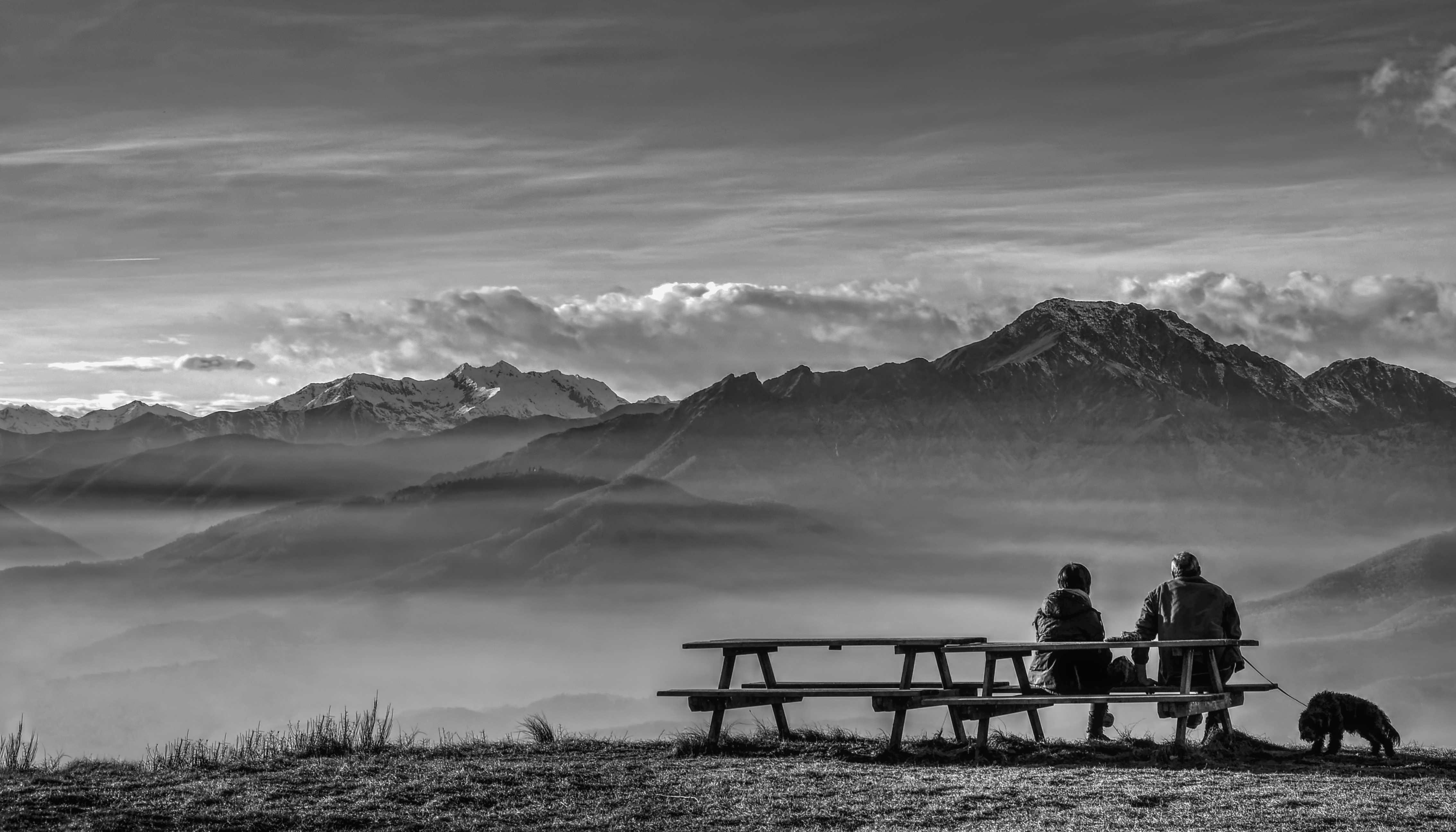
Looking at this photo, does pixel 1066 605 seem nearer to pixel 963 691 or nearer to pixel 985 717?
pixel 963 691

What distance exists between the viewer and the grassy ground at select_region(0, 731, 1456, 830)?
13422 mm

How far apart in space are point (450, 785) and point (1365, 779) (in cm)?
825

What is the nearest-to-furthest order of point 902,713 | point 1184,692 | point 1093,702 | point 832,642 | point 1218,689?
point 1184,692 < point 1093,702 < point 1218,689 < point 902,713 < point 832,642

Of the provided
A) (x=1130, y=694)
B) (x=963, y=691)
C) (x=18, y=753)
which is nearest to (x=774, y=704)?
(x=963, y=691)

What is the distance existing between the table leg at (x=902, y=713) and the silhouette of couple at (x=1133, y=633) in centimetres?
135

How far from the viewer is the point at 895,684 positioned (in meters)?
18.7

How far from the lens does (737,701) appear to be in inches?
728

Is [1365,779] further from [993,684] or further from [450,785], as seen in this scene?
[450,785]

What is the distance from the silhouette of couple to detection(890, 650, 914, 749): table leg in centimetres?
135

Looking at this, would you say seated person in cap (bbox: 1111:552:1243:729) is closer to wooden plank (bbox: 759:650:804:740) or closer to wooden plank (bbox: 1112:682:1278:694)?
wooden plank (bbox: 1112:682:1278:694)

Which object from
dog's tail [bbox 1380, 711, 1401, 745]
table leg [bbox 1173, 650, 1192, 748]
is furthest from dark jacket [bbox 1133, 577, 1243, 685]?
dog's tail [bbox 1380, 711, 1401, 745]

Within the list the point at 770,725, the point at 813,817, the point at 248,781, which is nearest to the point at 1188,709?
the point at 813,817

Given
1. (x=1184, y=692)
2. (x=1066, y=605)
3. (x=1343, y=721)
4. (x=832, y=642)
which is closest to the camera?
(x=1184, y=692)

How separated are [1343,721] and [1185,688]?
5.47ft
